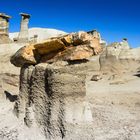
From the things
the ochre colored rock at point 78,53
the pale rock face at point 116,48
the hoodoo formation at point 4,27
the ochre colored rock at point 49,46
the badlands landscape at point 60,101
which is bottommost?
the badlands landscape at point 60,101

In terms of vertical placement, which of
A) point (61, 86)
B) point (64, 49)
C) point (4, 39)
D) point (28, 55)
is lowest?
point (61, 86)

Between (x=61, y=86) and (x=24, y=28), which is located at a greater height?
(x=24, y=28)

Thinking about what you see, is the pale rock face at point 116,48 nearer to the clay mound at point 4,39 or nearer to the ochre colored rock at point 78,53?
the clay mound at point 4,39

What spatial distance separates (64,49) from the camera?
23.8ft

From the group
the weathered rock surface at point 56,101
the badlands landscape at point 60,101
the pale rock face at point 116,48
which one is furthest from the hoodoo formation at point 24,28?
the weathered rock surface at point 56,101

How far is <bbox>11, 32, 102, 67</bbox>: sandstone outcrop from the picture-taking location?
687cm

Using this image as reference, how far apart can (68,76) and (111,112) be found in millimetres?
2132

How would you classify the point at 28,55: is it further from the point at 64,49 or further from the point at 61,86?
the point at 61,86

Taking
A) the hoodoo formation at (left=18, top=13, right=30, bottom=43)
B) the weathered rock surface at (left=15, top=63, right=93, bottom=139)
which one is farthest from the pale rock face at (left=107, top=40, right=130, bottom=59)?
the weathered rock surface at (left=15, top=63, right=93, bottom=139)

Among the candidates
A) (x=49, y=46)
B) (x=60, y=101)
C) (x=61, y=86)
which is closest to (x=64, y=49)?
(x=49, y=46)

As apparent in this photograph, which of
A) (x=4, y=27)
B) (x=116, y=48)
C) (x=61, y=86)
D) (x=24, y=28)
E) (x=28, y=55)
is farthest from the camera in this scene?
(x=24, y=28)

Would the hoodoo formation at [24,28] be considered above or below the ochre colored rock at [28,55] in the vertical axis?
above

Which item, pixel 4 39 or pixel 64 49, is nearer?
pixel 64 49

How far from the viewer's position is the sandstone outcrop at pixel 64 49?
6871mm
